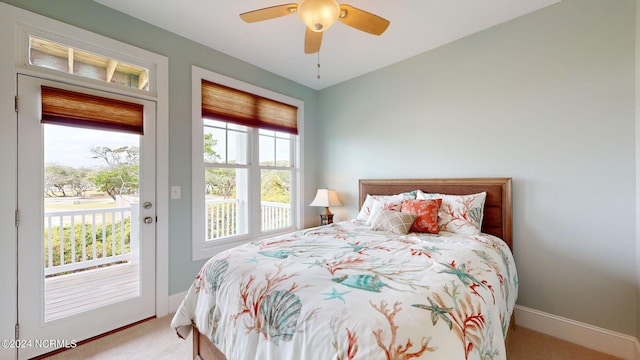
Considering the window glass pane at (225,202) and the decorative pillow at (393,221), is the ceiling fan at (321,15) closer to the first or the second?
the decorative pillow at (393,221)

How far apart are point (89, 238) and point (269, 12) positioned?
2282 mm

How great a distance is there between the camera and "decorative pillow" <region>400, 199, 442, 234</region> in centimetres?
213

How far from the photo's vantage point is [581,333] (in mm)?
1900

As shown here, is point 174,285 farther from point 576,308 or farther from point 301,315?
point 576,308

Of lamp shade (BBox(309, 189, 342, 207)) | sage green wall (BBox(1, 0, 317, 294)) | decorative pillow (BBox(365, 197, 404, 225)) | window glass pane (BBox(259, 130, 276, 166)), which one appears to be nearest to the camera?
sage green wall (BBox(1, 0, 317, 294))

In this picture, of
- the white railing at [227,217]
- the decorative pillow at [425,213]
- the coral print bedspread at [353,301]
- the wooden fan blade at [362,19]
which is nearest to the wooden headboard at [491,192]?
the decorative pillow at [425,213]

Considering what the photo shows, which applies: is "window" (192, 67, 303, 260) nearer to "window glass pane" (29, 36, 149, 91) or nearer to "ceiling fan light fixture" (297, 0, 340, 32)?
"window glass pane" (29, 36, 149, 91)

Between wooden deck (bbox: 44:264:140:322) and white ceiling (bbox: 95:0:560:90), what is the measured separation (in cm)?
222

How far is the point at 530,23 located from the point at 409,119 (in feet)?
4.14

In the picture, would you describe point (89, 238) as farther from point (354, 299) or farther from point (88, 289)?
point (354, 299)

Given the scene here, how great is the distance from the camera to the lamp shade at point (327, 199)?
11.0 ft

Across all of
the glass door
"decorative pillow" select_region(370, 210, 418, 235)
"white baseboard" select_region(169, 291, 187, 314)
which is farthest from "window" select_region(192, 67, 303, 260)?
"decorative pillow" select_region(370, 210, 418, 235)

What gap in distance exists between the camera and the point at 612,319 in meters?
1.81

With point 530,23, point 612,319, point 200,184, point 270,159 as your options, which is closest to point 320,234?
point 200,184
